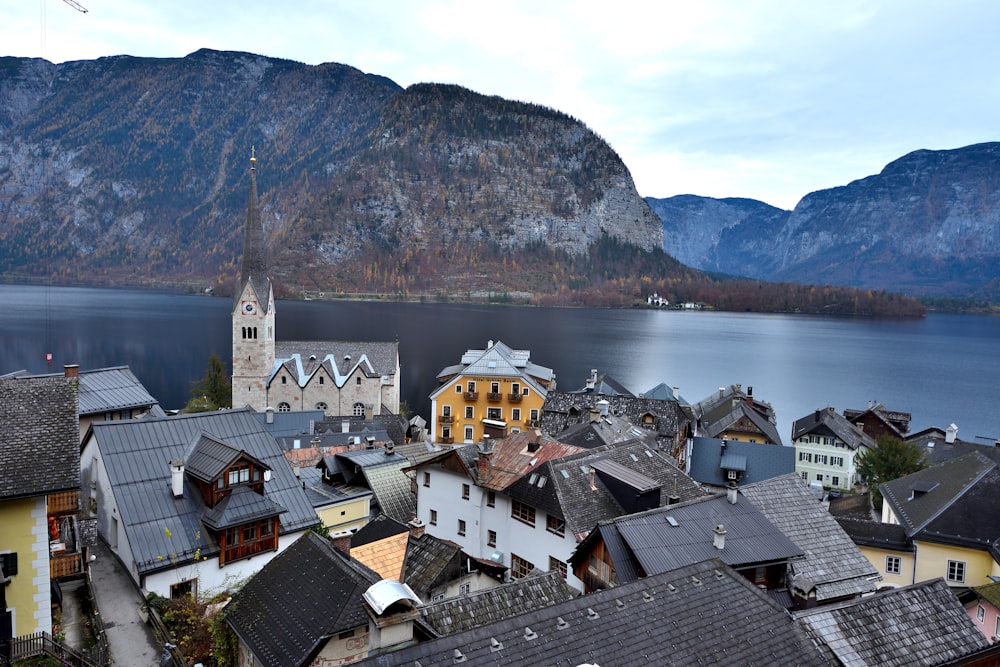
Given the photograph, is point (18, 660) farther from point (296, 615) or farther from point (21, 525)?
point (296, 615)

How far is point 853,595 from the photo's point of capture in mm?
18984

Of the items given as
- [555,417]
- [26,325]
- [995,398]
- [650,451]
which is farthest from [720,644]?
[26,325]

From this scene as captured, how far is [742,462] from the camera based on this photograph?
4134 cm

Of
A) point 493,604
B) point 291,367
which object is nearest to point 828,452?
point 291,367

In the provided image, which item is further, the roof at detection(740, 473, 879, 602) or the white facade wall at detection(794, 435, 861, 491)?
the white facade wall at detection(794, 435, 861, 491)

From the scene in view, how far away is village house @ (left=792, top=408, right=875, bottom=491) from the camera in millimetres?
54031

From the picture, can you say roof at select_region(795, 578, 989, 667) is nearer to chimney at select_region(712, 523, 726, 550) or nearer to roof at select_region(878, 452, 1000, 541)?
chimney at select_region(712, 523, 726, 550)

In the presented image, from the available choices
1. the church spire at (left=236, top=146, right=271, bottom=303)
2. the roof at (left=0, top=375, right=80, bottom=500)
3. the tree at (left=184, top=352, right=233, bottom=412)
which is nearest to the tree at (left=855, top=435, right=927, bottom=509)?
the roof at (left=0, top=375, right=80, bottom=500)

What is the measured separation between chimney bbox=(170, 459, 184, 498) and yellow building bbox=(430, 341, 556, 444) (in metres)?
36.8

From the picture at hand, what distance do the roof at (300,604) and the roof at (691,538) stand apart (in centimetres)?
745

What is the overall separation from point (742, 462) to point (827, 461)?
1839cm

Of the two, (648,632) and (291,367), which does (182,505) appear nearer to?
(648,632)

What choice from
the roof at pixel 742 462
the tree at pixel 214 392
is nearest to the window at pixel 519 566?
the roof at pixel 742 462

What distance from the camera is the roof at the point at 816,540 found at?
18.9 meters
